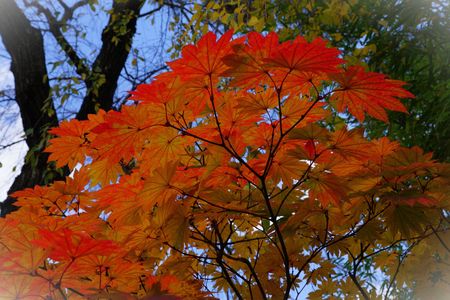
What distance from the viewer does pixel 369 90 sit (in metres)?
0.78

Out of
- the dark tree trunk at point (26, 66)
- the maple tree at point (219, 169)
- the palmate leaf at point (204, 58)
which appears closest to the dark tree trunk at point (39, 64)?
the dark tree trunk at point (26, 66)

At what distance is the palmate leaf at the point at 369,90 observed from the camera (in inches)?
29.6

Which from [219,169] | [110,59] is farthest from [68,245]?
[110,59]

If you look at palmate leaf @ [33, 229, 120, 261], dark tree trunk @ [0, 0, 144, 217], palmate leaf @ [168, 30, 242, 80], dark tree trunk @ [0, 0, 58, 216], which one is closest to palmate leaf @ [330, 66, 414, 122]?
palmate leaf @ [168, 30, 242, 80]

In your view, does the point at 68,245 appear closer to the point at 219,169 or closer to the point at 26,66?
the point at 219,169

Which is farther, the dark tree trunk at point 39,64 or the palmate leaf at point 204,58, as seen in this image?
the dark tree trunk at point 39,64

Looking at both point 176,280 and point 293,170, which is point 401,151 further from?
point 176,280

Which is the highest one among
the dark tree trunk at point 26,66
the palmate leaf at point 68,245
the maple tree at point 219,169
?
the dark tree trunk at point 26,66

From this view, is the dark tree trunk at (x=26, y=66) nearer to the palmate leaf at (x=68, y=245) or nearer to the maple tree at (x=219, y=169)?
the maple tree at (x=219, y=169)

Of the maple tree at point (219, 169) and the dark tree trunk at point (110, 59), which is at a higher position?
the dark tree trunk at point (110, 59)

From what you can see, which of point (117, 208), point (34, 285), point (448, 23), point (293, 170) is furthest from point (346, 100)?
point (448, 23)

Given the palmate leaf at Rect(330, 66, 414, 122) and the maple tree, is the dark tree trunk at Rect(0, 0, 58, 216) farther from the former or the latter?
the palmate leaf at Rect(330, 66, 414, 122)

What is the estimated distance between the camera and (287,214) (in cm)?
99

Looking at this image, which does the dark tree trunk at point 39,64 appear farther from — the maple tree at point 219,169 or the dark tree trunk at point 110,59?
the maple tree at point 219,169
